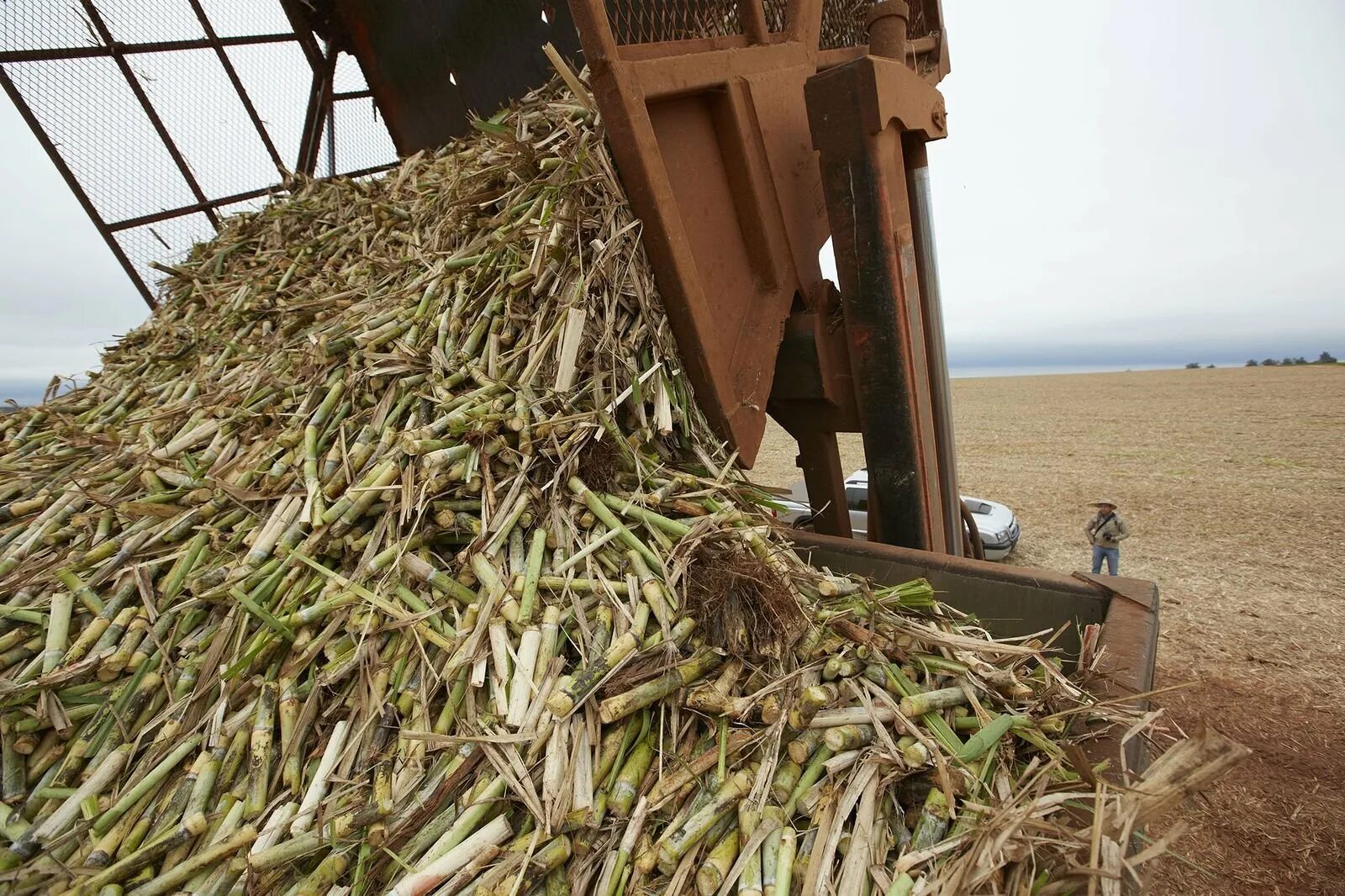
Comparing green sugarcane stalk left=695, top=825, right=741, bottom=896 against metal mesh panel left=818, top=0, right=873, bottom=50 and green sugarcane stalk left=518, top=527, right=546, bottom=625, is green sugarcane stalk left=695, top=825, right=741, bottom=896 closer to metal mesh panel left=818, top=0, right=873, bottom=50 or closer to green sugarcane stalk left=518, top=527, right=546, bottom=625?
green sugarcane stalk left=518, top=527, right=546, bottom=625

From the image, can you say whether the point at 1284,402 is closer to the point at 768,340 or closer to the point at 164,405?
the point at 768,340

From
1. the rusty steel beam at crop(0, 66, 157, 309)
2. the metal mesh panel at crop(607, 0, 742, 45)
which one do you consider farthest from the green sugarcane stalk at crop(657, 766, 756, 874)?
the rusty steel beam at crop(0, 66, 157, 309)

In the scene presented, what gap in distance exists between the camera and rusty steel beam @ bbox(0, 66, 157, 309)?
3.84m

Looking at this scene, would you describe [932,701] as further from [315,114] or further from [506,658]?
[315,114]

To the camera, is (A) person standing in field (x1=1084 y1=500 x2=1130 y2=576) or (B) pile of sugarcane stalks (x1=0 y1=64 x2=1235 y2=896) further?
(A) person standing in field (x1=1084 y1=500 x2=1130 y2=576)

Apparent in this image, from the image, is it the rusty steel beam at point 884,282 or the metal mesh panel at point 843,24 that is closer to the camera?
the rusty steel beam at point 884,282

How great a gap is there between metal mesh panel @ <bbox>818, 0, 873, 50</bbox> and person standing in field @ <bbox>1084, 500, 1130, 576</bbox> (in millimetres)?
6158

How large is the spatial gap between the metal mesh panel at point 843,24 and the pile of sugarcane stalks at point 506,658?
185 cm

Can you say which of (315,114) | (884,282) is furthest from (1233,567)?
(315,114)

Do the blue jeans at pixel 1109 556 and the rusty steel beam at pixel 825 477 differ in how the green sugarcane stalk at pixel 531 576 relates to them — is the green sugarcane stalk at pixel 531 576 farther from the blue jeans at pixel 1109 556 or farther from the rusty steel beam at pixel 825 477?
the blue jeans at pixel 1109 556

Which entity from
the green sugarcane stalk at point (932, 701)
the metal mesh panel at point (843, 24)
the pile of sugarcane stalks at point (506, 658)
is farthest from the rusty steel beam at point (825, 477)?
the metal mesh panel at point (843, 24)

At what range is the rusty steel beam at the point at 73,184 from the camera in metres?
3.84

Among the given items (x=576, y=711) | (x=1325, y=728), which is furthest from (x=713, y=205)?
(x=1325, y=728)

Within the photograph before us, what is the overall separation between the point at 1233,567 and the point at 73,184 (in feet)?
39.4
